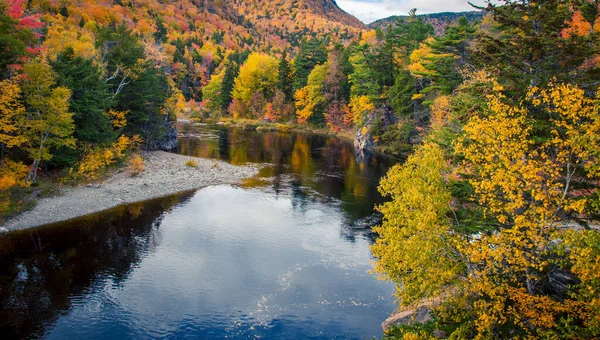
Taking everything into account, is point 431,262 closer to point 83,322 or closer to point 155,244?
point 83,322

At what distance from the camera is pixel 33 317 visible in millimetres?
17125

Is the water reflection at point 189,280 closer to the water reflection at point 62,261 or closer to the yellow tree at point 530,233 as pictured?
Answer: the water reflection at point 62,261

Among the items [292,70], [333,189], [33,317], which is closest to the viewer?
[33,317]

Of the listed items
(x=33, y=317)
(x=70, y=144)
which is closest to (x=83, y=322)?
(x=33, y=317)

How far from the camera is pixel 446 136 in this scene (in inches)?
750

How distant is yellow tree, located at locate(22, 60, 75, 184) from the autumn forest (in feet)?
0.48

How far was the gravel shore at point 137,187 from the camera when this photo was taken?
92.0 ft

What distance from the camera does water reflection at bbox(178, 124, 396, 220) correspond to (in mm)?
38719

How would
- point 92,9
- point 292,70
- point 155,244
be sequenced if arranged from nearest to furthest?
point 155,244 → point 292,70 → point 92,9

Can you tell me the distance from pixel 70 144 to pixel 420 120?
42.9 meters

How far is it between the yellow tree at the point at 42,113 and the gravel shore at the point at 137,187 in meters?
3.62

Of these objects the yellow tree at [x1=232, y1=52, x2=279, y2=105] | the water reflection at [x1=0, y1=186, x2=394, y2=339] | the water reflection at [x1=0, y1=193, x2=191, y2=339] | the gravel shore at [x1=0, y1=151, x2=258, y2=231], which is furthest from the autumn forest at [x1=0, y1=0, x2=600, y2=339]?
the yellow tree at [x1=232, y1=52, x2=279, y2=105]

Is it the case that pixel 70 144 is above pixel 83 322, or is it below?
above

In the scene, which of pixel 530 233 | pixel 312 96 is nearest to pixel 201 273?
pixel 530 233
